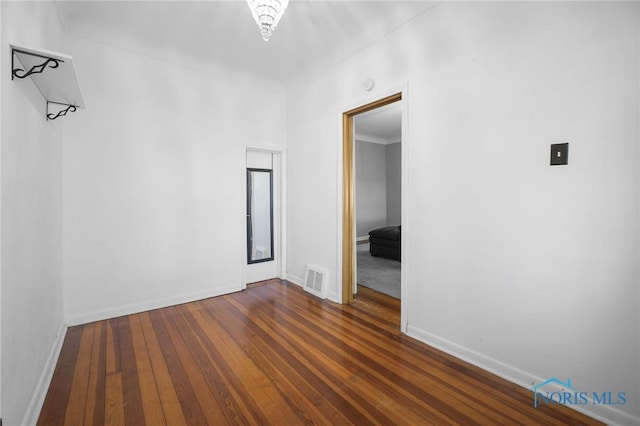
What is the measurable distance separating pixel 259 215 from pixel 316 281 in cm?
138

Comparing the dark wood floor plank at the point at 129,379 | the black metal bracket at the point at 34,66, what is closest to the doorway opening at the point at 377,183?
the dark wood floor plank at the point at 129,379

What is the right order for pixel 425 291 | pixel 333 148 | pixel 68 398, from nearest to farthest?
pixel 68 398 < pixel 425 291 < pixel 333 148

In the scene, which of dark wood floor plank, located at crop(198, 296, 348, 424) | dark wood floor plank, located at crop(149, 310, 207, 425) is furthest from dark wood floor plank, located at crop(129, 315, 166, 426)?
dark wood floor plank, located at crop(198, 296, 348, 424)

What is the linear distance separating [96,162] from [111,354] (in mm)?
1927

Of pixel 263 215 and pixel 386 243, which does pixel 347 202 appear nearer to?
pixel 263 215

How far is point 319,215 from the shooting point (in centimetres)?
384

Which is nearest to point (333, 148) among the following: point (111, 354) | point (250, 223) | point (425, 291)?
point (250, 223)

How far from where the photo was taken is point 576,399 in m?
1.75

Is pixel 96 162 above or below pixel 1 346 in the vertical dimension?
above

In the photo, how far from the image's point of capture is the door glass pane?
428 centimetres

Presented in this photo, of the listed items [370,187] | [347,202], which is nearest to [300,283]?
[347,202]

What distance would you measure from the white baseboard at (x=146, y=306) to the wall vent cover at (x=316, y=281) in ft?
3.29

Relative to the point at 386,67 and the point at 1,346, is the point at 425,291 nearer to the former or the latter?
the point at 386,67

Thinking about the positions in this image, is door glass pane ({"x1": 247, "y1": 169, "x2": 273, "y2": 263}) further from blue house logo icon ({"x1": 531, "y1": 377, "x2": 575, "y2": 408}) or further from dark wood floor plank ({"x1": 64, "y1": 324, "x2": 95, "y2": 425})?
blue house logo icon ({"x1": 531, "y1": 377, "x2": 575, "y2": 408})
